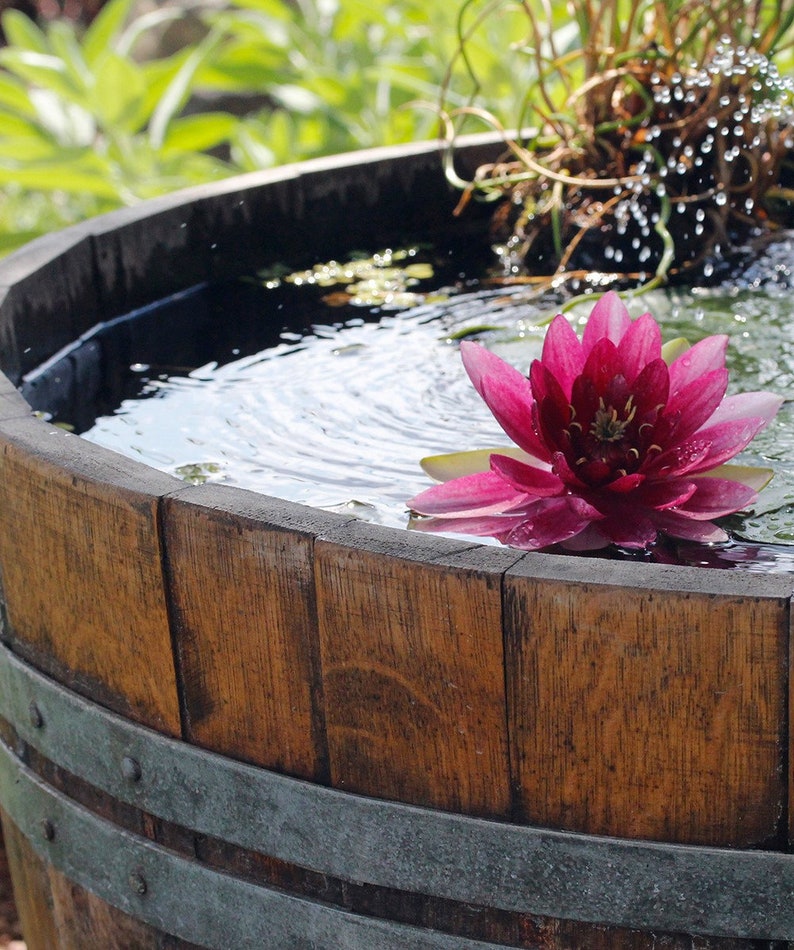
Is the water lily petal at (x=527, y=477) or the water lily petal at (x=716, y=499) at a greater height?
the water lily petal at (x=527, y=477)

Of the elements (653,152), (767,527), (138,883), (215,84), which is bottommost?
(138,883)

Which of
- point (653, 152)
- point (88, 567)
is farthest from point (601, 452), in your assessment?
point (653, 152)

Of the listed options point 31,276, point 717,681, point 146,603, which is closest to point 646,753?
point 717,681

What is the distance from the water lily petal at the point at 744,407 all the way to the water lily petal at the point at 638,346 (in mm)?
87

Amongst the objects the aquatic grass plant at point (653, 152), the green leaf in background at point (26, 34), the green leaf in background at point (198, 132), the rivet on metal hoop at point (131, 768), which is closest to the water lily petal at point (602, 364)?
the rivet on metal hoop at point (131, 768)

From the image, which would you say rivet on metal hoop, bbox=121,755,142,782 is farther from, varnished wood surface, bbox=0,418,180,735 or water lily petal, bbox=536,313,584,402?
water lily petal, bbox=536,313,584,402

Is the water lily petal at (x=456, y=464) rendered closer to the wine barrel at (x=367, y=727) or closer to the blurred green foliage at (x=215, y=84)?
the wine barrel at (x=367, y=727)

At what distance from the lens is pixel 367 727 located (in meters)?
0.94

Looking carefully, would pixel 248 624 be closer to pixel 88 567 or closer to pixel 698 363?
pixel 88 567

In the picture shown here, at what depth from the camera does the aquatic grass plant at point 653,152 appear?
7.30ft

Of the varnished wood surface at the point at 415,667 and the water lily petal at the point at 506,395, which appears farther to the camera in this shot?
the water lily petal at the point at 506,395

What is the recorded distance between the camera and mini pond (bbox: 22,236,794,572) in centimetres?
133

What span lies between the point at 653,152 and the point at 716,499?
1.22 meters

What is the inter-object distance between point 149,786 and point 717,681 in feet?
1.61
